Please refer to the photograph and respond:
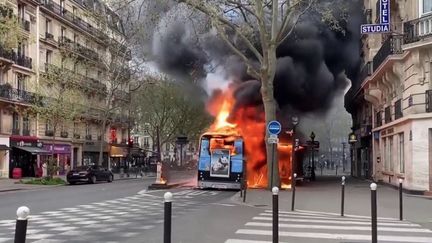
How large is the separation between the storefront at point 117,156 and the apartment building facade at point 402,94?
34.4 meters

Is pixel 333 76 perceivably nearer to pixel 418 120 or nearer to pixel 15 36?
pixel 418 120

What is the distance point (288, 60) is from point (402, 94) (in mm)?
7620

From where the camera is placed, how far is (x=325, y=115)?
115 ft

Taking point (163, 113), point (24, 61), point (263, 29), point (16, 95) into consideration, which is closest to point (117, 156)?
point (163, 113)

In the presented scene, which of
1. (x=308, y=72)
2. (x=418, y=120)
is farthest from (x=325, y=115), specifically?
(x=418, y=120)

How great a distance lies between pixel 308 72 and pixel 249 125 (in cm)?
554

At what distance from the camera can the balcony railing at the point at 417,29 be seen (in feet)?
68.5

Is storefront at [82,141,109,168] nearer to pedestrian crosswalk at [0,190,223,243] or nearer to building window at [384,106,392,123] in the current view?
building window at [384,106,392,123]

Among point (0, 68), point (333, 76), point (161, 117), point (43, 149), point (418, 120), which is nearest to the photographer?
point (418, 120)

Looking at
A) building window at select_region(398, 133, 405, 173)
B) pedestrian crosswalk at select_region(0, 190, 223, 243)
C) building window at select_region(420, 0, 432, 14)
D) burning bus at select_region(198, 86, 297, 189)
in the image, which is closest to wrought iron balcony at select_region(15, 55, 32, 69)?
burning bus at select_region(198, 86, 297, 189)

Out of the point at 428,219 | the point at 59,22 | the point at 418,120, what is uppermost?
the point at 59,22

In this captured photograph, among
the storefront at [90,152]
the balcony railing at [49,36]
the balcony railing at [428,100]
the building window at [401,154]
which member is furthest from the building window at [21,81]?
the balcony railing at [428,100]

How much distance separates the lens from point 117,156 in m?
62.8

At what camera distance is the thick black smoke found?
2817 cm
